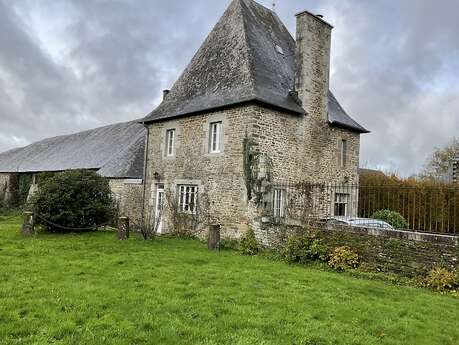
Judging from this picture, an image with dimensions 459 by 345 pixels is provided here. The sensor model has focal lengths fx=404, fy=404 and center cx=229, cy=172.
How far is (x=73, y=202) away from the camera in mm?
14898

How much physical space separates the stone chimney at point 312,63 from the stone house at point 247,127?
0.04 meters

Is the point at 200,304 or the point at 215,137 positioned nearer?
the point at 200,304

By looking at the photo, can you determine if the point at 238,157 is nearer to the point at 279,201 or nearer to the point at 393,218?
the point at 279,201

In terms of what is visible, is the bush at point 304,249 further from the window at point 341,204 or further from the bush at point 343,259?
the window at point 341,204

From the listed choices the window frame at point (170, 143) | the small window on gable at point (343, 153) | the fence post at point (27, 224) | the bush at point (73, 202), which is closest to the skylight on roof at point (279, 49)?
the small window on gable at point (343, 153)

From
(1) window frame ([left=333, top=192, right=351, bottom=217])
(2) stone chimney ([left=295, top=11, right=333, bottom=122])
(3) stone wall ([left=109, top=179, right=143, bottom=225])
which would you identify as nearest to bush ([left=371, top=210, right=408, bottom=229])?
(1) window frame ([left=333, top=192, right=351, bottom=217])

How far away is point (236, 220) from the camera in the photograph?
1309 centimetres

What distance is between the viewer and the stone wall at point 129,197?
17.5 m

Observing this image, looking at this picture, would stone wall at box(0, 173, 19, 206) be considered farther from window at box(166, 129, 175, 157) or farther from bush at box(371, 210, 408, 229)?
bush at box(371, 210, 408, 229)

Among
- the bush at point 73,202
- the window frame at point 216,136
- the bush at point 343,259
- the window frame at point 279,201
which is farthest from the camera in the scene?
the bush at point 73,202

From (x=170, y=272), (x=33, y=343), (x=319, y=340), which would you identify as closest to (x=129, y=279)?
(x=170, y=272)

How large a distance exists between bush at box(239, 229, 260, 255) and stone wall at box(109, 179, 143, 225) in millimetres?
6092

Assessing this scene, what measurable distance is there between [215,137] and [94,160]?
41.4ft

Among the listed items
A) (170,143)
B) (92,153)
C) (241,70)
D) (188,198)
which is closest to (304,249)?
(188,198)
